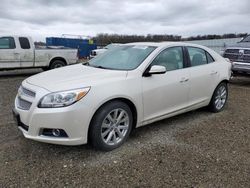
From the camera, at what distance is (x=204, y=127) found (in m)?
5.08

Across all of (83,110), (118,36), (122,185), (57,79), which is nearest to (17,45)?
(57,79)

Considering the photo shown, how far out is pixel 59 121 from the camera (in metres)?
3.47

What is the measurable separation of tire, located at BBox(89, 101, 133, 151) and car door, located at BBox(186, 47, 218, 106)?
1.65 metres

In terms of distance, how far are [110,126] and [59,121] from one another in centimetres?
79

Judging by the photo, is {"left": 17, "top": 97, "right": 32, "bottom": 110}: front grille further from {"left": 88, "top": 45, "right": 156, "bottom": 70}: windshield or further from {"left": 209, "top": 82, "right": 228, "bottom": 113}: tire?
{"left": 209, "top": 82, "right": 228, "bottom": 113}: tire

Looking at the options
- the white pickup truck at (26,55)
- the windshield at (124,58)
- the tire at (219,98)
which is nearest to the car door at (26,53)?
the white pickup truck at (26,55)

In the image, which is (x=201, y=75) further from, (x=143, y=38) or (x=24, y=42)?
(x=143, y=38)

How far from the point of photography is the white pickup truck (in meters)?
A: 11.1

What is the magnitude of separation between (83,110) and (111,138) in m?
0.71

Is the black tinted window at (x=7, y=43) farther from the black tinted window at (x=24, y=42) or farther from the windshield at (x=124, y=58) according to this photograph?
the windshield at (x=124, y=58)

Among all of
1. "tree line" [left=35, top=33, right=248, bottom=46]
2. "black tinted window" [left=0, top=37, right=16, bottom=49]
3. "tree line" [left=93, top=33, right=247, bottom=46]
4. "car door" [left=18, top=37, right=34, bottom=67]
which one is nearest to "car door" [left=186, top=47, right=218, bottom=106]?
"car door" [left=18, top=37, right=34, bottom=67]

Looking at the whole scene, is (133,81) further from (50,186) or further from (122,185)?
(50,186)

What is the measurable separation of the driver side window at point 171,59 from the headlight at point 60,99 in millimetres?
1563

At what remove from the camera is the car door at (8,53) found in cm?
1100
